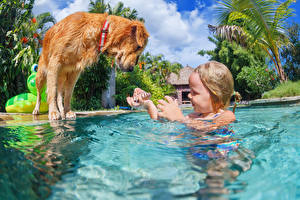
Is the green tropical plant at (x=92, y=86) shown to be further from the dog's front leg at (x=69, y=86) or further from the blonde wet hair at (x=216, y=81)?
the blonde wet hair at (x=216, y=81)

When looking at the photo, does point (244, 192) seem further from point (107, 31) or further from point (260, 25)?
point (260, 25)

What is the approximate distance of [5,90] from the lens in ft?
24.5

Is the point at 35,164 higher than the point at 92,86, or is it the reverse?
the point at 92,86

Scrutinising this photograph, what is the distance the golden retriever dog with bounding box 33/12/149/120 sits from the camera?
371 centimetres

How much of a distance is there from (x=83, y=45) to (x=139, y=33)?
108 cm

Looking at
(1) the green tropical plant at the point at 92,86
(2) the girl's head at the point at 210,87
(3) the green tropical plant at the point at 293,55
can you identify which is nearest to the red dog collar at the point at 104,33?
(2) the girl's head at the point at 210,87

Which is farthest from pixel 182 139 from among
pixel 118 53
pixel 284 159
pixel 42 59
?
pixel 42 59

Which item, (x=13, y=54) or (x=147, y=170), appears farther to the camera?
(x=13, y=54)

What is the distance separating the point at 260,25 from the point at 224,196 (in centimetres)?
924

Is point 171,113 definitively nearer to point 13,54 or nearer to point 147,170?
point 147,170

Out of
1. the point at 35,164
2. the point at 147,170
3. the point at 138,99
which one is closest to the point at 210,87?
the point at 138,99

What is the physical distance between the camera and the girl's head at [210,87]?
6.23ft

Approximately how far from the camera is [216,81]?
74.4 inches

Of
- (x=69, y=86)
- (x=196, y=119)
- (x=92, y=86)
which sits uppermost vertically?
(x=92, y=86)
